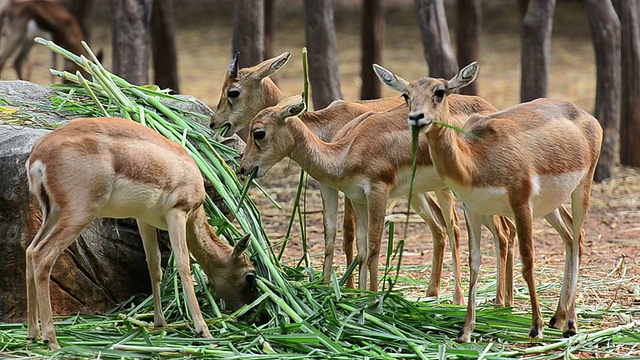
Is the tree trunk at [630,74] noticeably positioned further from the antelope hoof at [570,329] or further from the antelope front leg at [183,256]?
the antelope front leg at [183,256]

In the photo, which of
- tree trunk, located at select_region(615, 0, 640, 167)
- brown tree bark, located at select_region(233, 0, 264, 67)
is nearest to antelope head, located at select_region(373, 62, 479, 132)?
brown tree bark, located at select_region(233, 0, 264, 67)

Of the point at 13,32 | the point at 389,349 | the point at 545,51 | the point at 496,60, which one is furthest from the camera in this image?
the point at 496,60

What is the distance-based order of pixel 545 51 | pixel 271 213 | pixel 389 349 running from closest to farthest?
pixel 389 349
pixel 271 213
pixel 545 51

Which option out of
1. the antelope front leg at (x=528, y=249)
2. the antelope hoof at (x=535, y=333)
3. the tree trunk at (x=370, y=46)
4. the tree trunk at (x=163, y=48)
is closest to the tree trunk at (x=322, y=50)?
the tree trunk at (x=370, y=46)

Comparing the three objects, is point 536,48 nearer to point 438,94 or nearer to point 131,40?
point 131,40

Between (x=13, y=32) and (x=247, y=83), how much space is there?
7.42 metres

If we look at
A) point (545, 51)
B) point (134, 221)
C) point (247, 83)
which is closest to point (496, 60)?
point (545, 51)

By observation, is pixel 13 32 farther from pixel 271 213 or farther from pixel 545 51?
pixel 545 51

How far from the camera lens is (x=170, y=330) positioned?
5.66 m

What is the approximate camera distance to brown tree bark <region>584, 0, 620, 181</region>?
35.4 ft

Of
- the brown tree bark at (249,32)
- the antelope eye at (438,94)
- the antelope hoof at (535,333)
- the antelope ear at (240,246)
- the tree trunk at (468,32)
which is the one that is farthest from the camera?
the tree trunk at (468,32)

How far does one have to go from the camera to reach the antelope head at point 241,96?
719 centimetres

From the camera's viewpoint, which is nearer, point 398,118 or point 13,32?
point 398,118

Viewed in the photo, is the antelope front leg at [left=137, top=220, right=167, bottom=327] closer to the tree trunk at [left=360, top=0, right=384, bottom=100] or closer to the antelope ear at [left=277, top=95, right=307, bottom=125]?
the antelope ear at [left=277, top=95, right=307, bottom=125]
